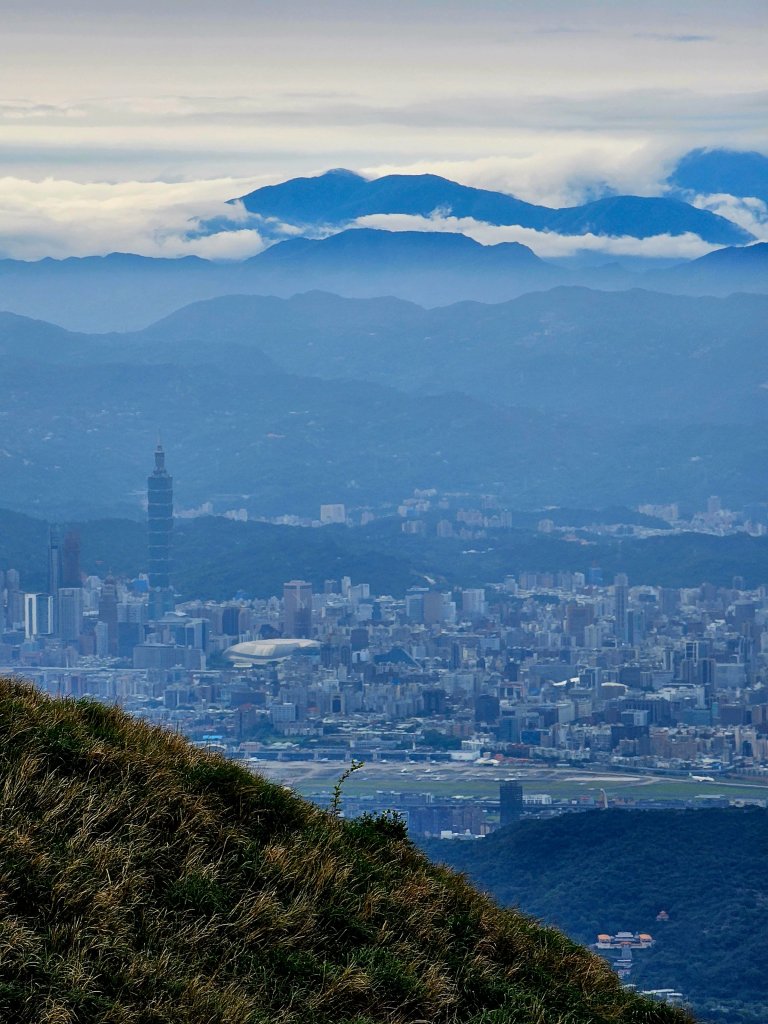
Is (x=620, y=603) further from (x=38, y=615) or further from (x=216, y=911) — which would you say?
(x=216, y=911)

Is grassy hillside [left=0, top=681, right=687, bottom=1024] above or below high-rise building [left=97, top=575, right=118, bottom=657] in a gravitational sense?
above

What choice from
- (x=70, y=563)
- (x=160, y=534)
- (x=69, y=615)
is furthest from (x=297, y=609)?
(x=160, y=534)

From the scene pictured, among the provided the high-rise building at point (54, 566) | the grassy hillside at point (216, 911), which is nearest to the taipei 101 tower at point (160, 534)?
the high-rise building at point (54, 566)

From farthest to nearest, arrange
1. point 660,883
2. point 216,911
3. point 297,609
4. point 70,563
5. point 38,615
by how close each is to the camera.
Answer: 1. point 70,563
2. point 297,609
3. point 38,615
4. point 660,883
5. point 216,911

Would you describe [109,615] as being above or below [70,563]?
below

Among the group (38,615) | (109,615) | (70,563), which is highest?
(70,563)

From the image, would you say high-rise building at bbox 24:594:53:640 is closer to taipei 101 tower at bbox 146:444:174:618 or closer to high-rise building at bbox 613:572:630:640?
taipei 101 tower at bbox 146:444:174:618

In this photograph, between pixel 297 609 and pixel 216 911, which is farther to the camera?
pixel 297 609

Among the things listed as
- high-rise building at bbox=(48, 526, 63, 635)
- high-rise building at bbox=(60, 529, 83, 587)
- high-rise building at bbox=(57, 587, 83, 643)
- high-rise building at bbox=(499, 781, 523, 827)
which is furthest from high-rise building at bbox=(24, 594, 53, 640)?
high-rise building at bbox=(499, 781, 523, 827)
